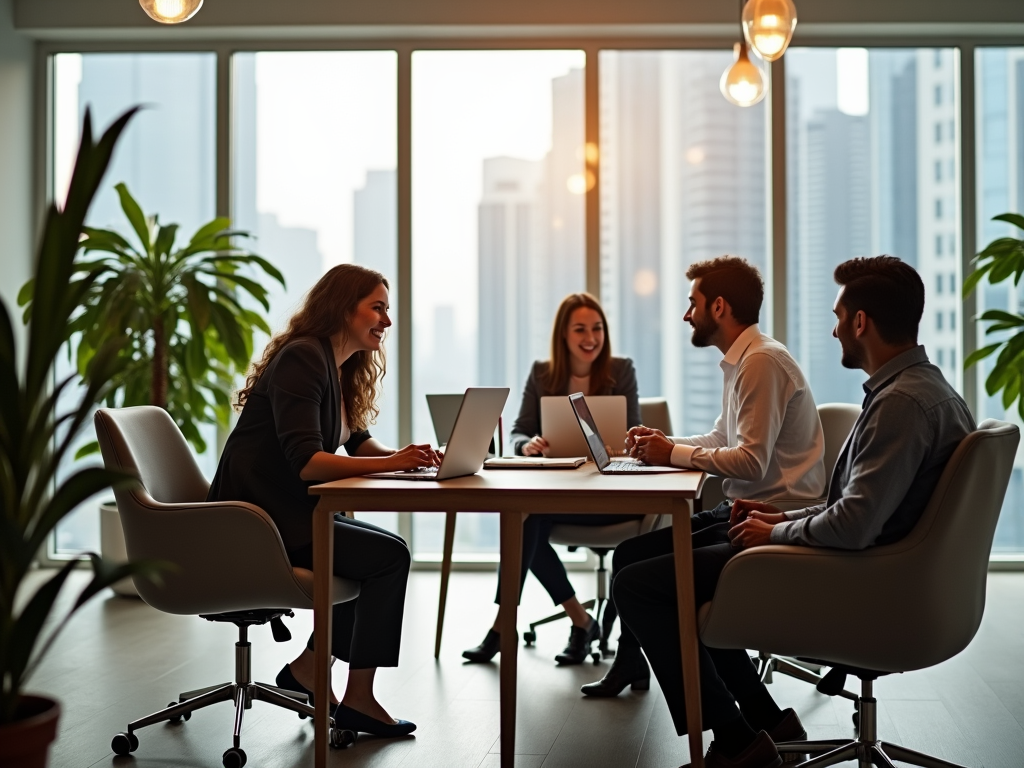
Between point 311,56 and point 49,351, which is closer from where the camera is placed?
point 49,351

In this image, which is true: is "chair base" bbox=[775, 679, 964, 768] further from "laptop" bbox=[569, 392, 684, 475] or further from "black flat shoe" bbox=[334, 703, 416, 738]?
"black flat shoe" bbox=[334, 703, 416, 738]

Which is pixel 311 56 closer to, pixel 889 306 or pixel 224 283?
pixel 224 283

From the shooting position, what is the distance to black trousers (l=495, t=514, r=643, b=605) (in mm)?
3678

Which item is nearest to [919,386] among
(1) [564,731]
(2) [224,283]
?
(1) [564,731]

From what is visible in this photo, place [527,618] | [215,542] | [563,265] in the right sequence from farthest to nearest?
[563,265], [527,618], [215,542]

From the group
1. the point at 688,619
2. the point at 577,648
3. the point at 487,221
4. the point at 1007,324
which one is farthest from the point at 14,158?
the point at 1007,324

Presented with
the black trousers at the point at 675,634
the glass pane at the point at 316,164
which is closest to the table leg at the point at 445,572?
the black trousers at the point at 675,634

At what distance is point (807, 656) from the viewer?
226 cm

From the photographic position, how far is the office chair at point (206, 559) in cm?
259

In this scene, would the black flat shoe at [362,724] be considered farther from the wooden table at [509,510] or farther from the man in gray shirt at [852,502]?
the man in gray shirt at [852,502]

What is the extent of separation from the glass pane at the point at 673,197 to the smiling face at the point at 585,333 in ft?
4.58

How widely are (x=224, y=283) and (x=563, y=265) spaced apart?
1791 mm

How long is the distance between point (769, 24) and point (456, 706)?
91.1 inches

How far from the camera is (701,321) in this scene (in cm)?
308
